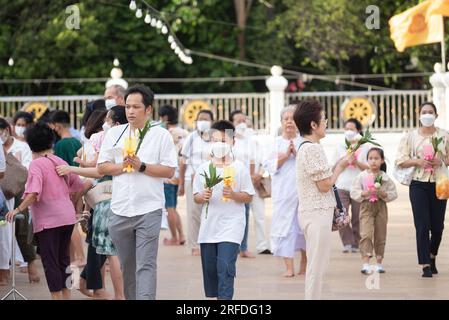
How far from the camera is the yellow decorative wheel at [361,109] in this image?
2984cm

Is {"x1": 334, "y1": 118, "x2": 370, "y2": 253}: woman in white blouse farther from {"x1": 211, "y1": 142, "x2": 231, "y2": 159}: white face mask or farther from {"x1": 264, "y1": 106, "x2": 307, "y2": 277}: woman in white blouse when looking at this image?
{"x1": 211, "y1": 142, "x2": 231, "y2": 159}: white face mask

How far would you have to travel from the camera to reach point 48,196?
11109 mm

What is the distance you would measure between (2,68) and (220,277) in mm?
25171

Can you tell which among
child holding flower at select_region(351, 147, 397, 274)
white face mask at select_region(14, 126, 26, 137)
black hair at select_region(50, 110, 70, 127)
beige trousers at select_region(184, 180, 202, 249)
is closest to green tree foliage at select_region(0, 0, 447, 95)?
beige trousers at select_region(184, 180, 202, 249)

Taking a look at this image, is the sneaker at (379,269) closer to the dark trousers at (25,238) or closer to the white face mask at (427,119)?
the white face mask at (427,119)

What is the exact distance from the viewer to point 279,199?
14.1 meters

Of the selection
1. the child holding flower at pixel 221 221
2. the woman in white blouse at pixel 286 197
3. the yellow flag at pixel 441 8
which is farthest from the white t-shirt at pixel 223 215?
the yellow flag at pixel 441 8

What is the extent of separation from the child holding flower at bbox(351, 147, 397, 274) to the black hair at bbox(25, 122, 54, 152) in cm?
436

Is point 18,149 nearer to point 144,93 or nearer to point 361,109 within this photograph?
point 144,93

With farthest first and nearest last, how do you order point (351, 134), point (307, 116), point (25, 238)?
1. point (351, 134)
2. point (25, 238)
3. point (307, 116)

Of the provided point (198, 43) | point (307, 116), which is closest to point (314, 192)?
point (307, 116)

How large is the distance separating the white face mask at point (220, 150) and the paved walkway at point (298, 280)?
5.52 feet

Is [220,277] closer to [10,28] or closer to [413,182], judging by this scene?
[413,182]

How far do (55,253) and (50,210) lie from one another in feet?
1.28
